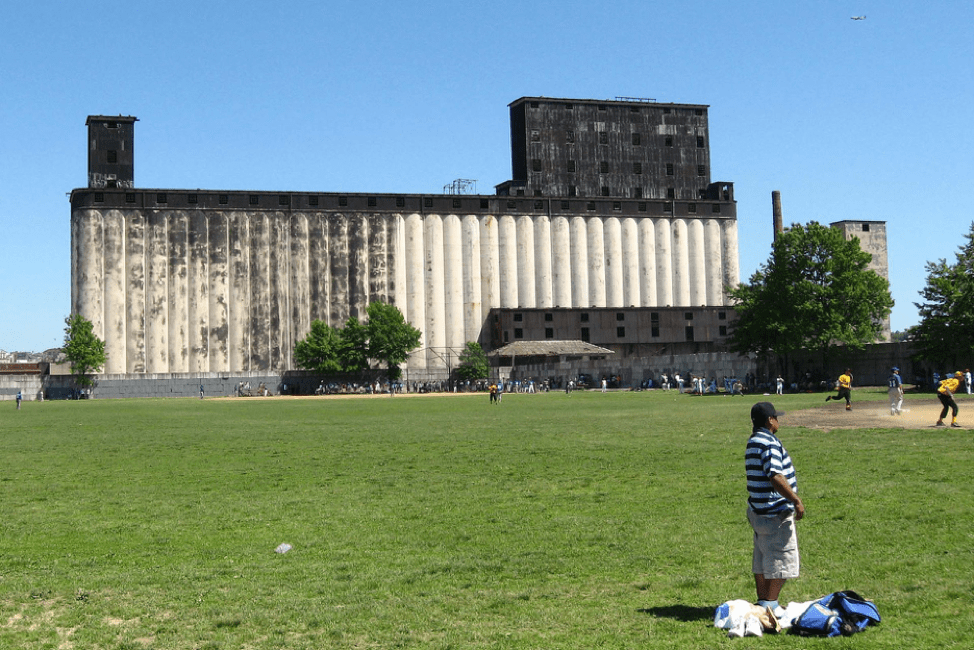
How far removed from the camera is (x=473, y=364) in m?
131

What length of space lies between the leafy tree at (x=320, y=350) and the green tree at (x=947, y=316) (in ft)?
248

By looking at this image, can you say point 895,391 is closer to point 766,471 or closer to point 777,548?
point 777,548

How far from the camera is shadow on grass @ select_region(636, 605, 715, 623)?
31.4 ft

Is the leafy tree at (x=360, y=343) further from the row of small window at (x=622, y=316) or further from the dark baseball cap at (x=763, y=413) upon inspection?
the dark baseball cap at (x=763, y=413)

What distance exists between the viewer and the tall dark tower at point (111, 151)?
133 m

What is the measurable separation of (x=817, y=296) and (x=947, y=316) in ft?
41.5

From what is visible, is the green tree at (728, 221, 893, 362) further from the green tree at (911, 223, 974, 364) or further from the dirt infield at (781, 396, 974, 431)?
the dirt infield at (781, 396, 974, 431)

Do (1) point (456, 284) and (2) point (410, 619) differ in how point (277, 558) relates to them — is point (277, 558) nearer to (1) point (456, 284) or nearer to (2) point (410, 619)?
(2) point (410, 619)

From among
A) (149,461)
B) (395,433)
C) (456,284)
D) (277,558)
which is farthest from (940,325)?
(456,284)

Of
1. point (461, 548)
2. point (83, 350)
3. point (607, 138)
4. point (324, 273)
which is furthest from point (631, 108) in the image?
point (461, 548)

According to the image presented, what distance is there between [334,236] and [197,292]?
1966cm

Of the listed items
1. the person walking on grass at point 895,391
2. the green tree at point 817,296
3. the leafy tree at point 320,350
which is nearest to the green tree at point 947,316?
the green tree at point 817,296

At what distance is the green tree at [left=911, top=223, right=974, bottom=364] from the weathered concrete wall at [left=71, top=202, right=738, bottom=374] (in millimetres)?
77738

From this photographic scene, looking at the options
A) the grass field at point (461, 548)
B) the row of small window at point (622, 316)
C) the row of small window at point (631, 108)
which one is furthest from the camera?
the row of small window at point (631, 108)
